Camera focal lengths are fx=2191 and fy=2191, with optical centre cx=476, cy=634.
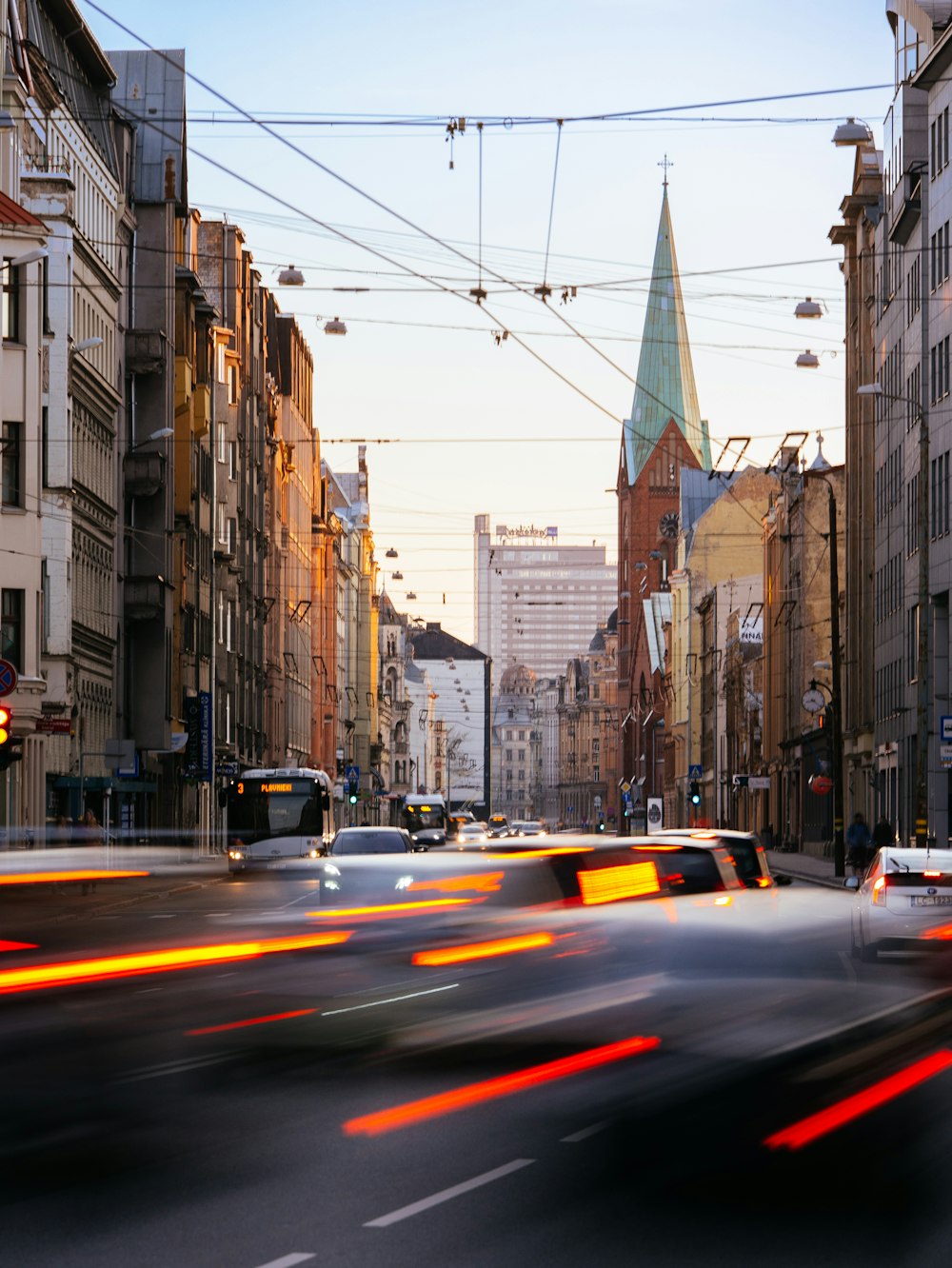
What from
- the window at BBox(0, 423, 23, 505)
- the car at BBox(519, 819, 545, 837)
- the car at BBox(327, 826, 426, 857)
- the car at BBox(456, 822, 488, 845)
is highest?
the window at BBox(0, 423, 23, 505)

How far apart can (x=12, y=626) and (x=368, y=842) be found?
40.2 feet

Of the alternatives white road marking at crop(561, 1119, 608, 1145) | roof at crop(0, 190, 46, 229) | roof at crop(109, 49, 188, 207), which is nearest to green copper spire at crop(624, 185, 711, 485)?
roof at crop(109, 49, 188, 207)

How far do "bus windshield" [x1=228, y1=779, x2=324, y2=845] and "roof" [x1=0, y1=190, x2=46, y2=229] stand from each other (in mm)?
16497

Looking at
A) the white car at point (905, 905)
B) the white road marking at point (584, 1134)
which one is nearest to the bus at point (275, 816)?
the white car at point (905, 905)

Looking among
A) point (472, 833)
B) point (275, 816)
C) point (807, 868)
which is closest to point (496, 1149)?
point (275, 816)

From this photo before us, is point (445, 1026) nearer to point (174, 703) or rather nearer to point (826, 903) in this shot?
point (826, 903)

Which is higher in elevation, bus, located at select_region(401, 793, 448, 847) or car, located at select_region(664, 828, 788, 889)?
car, located at select_region(664, 828, 788, 889)

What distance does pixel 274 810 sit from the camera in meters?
53.8

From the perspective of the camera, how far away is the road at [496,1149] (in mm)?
8125

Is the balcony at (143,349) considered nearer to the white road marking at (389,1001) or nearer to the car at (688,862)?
the car at (688,862)

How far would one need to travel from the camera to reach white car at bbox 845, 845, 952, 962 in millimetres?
19844

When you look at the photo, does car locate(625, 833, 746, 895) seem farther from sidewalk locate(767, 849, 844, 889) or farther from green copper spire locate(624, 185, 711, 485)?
green copper spire locate(624, 185, 711, 485)

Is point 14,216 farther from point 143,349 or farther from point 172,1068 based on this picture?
point 172,1068

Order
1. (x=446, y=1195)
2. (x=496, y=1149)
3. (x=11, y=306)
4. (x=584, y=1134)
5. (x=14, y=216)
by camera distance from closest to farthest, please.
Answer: (x=446, y=1195)
(x=496, y=1149)
(x=584, y=1134)
(x=14, y=216)
(x=11, y=306)
